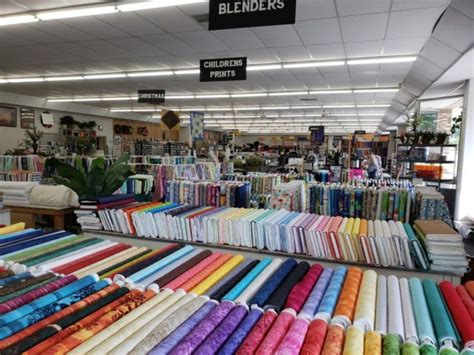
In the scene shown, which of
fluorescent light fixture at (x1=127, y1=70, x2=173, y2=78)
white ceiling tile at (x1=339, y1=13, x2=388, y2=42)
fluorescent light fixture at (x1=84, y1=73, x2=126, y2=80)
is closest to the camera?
white ceiling tile at (x1=339, y1=13, x2=388, y2=42)

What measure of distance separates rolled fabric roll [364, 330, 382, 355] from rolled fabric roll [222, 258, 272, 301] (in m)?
0.55

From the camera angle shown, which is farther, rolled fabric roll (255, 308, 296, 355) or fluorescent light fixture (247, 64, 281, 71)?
fluorescent light fixture (247, 64, 281, 71)

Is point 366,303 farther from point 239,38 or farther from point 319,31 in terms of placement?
point 239,38

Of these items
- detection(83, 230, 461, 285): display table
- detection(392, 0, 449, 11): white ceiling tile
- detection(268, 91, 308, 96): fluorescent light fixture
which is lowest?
detection(83, 230, 461, 285): display table

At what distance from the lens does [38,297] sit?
1431 mm

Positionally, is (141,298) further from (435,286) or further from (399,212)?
(399,212)

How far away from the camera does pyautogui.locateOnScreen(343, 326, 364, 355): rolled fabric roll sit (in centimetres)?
113

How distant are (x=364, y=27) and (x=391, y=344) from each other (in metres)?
6.31

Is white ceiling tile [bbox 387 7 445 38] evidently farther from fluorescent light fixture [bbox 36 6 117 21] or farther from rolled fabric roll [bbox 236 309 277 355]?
rolled fabric roll [bbox 236 309 277 355]

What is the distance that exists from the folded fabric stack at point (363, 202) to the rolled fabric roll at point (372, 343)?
347 centimetres

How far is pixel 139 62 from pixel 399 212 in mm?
7429

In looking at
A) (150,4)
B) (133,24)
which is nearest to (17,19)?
(133,24)

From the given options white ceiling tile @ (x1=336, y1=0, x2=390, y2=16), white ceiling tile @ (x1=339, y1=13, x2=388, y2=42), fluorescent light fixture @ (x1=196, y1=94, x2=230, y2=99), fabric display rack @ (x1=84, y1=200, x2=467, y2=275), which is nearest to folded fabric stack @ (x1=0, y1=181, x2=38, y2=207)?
fabric display rack @ (x1=84, y1=200, x2=467, y2=275)

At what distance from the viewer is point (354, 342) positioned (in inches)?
46.4
